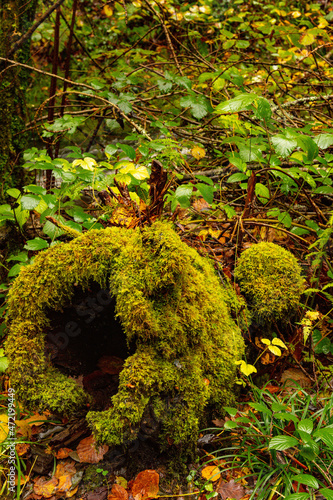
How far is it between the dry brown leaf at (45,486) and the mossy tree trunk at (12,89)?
2.26m

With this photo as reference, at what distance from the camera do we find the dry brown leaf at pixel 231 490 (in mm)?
1702

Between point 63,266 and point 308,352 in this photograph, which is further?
point 308,352

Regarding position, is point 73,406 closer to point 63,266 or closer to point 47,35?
point 63,266

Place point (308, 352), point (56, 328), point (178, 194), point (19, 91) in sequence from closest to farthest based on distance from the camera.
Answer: point (56, 328), point (178, 194), point (308, 352), point (19, 91)

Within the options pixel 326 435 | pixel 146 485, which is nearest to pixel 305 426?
pixel 326 435

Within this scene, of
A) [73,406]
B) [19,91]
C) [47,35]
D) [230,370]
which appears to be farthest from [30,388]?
[47,35]

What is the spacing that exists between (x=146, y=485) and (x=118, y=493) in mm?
138

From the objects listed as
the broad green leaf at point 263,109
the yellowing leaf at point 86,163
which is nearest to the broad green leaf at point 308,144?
the broad green leaf at point 263,109

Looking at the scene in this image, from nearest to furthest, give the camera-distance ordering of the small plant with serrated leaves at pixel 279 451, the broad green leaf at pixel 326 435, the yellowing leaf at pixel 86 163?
the broad green leaf at pixel 326 435 → the small plant with serrated leaves at pixel 279 451 → the yellowing leaf at pixel 86 163

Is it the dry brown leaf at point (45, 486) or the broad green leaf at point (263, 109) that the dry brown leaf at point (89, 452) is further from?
the broad green leaf at point (263, 109)

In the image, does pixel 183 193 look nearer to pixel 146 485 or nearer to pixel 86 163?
pixel 86 163

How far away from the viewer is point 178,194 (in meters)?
2.09

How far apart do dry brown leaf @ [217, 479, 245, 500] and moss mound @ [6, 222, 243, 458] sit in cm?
26

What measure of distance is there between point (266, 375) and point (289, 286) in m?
0.63
